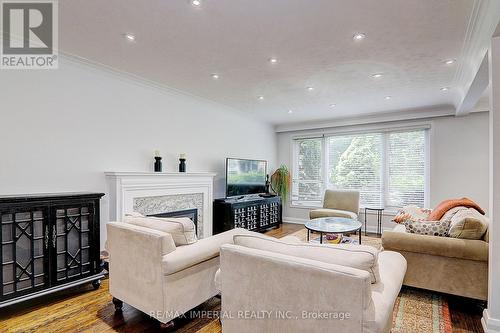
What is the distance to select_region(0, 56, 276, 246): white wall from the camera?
277 centimetres

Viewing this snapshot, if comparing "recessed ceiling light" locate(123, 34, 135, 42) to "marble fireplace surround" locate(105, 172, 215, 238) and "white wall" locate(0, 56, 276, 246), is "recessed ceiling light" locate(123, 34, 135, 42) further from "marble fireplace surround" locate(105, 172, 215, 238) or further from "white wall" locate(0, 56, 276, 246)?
"marble fireplace surround" locate(105, 172, 215, 238)

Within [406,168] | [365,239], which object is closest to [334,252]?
[365,239]

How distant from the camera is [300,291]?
58.5 inches

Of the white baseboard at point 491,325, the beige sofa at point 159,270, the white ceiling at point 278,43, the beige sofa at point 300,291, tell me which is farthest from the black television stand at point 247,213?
the white baseboard at point 491,325

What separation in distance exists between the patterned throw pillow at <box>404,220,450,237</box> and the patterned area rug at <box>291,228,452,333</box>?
67 centimetres

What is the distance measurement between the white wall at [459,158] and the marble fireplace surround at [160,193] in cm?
442

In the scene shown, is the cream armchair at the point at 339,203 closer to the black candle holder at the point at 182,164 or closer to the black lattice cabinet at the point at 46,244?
the black candle holder at the point at 182,164

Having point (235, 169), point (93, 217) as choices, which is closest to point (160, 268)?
point (93, 217)

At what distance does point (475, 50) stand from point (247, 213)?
13.6ft

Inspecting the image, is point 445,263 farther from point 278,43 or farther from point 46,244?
point 46,244

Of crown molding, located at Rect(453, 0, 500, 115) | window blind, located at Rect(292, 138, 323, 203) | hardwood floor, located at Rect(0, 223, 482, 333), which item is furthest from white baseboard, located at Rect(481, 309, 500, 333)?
window blind, located at Rect(292, 138, 323, 203)

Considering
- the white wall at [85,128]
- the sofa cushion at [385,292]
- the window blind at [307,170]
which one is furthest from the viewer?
the window blind at [307,170]

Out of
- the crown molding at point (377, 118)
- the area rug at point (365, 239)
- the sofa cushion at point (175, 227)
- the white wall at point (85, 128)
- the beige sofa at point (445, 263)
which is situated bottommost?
the area rug at point (365, 239)

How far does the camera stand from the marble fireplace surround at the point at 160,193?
3457mm
